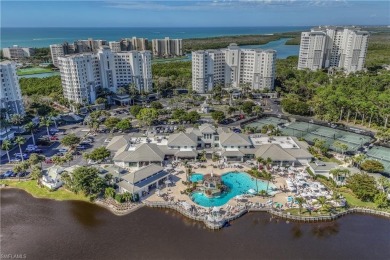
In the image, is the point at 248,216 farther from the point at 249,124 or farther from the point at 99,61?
the point at 99,61

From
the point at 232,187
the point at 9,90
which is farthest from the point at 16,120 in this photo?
the point at 232,187

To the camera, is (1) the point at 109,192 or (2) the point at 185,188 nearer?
(1) the point at 109,192

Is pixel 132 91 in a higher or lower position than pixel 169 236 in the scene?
higher

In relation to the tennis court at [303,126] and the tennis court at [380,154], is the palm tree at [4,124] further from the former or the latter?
the tennis court at [380,154]

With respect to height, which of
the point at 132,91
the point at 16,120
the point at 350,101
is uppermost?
the point at 350,101

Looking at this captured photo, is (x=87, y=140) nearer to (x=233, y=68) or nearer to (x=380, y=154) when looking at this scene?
(x=380, y=154)

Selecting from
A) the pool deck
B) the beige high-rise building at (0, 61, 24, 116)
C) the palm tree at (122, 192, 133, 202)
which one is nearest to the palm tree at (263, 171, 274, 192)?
the pool deck

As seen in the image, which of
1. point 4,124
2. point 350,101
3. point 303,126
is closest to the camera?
point 4,124
